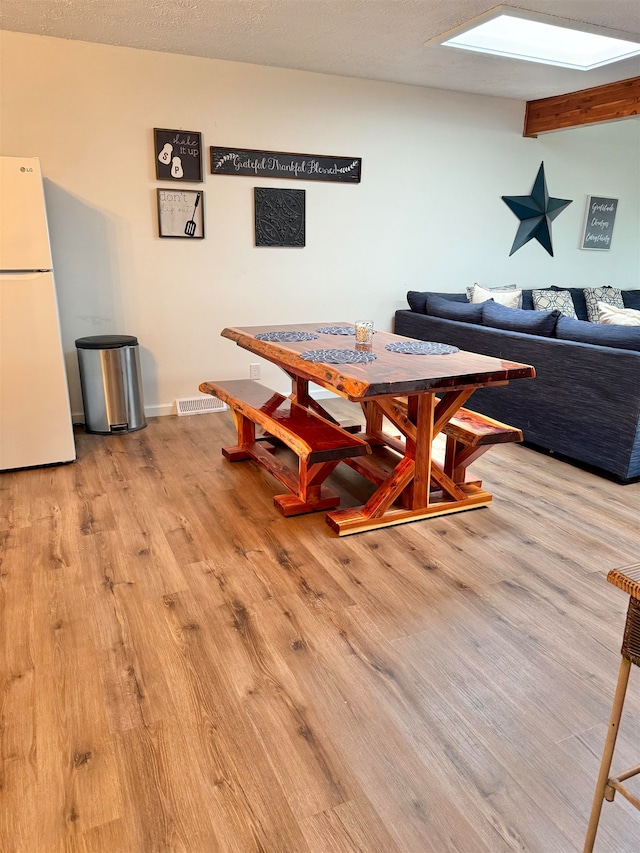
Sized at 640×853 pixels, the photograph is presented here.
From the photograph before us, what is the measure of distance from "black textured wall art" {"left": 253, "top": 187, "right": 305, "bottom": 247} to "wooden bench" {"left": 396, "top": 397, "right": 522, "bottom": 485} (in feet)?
6.38

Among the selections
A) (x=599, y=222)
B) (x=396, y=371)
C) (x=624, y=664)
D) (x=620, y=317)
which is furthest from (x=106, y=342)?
(x=599, y=222)

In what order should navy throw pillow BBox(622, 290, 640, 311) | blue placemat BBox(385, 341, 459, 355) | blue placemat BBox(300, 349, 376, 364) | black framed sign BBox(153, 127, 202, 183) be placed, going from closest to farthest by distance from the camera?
1. blue placemat BBox(300, 349, 376, 364)
2. blue placemat BBox(385, 341, 459, 355)
3. black framed sign BBox(153, 127, 202, 183)
4. navy throw pillow BBox(622, 290, 640, 311)

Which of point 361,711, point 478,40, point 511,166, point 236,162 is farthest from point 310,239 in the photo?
point 361,711

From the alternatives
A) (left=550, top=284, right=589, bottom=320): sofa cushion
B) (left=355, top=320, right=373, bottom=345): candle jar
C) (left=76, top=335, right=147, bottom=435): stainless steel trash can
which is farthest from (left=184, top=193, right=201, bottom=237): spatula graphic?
(left=550, top=284, right=589, bottom=320): sofa cushion

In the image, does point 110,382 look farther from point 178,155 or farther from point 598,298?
point 598,298

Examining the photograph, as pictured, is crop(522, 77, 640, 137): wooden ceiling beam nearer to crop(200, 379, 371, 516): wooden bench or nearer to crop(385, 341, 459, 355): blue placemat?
crop(385, 341, 459, 355): blue placemat

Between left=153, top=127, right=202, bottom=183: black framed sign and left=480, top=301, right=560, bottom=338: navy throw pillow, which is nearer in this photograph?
left=480, top=301, right=560, bottom=338: navy throw pillow

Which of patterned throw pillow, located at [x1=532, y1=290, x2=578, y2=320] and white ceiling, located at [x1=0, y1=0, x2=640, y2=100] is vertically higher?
white ceiling, located at [x1=0, y1=0, x2=640, y2=100]

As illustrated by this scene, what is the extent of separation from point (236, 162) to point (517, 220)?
272cm

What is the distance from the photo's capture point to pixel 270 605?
2090mm

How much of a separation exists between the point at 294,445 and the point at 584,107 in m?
3.94

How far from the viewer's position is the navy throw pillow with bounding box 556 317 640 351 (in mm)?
3150

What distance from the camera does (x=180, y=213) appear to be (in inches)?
161

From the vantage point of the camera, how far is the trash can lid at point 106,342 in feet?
12.1
